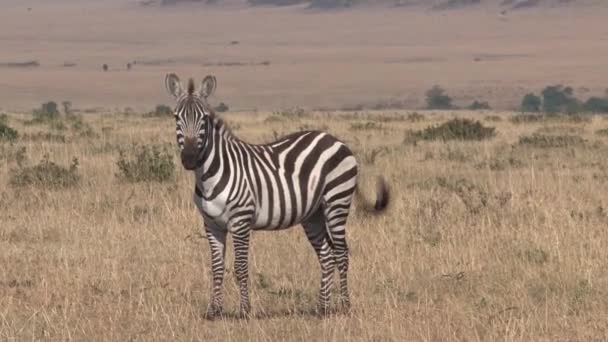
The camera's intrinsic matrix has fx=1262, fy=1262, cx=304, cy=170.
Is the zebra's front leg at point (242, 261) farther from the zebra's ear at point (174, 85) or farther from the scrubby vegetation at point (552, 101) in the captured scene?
the scrubby vegetation at point (552, 101)

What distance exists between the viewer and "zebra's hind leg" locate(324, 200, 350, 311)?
26.5 feet

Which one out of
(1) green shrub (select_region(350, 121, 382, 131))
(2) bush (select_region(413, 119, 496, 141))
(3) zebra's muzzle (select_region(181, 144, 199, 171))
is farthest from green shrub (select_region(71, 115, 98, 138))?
(3) zebra's muzzle (select_region(181, 144, 199, 171))

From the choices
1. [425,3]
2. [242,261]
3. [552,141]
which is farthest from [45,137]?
[425,3]

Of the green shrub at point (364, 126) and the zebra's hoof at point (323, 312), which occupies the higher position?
the green shrub at point (364, 126)

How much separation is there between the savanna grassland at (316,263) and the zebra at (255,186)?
0.39 metres

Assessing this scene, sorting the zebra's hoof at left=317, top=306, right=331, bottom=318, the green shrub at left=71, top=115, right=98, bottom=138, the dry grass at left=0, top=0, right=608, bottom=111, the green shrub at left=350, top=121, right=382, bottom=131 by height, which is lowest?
the zebra's hoof at left=317, top=306, right=331, bottom=318

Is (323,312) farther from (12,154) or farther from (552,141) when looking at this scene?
(552,141)

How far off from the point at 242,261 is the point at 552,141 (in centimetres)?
1414

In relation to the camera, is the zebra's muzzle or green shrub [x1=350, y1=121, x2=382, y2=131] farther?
green shrub [x1=350, y1=121, x2=382, y2=131]

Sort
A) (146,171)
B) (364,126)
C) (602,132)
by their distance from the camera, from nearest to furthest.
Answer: (146,171) → (602,132) → (364,126)

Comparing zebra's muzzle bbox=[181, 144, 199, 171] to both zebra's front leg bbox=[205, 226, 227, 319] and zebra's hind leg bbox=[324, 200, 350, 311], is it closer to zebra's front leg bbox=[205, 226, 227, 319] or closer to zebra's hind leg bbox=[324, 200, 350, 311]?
zebra's front leg bbox=[205, 226, 227, 319]

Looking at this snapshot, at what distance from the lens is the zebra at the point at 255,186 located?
24.6 feet

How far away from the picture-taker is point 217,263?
7758 mm

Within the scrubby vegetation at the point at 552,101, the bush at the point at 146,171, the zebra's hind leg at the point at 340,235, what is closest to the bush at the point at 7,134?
the bush at the point at 146,171
